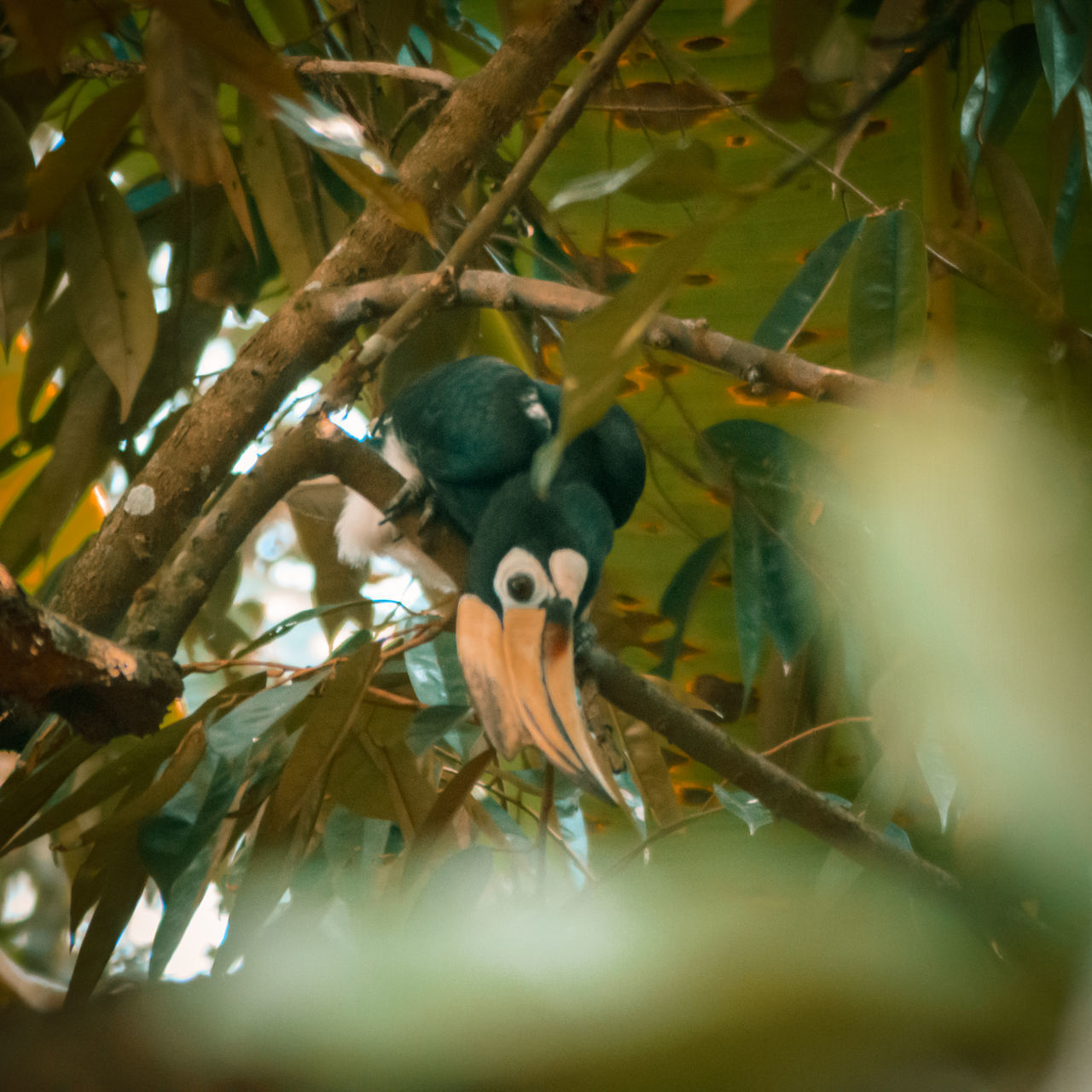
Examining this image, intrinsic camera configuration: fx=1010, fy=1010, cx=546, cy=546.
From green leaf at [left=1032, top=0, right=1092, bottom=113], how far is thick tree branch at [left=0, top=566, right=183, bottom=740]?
604 millimetres

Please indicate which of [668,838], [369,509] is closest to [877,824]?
[668,838]

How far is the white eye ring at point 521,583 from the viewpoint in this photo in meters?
0.70

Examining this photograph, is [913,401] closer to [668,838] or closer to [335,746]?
[335,746]

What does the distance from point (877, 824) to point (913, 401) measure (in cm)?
45

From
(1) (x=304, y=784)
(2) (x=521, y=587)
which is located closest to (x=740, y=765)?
(2) (x=521, y=587)

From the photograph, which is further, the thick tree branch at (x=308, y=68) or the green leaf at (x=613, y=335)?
the thick tree branch at (x=308, y=68)

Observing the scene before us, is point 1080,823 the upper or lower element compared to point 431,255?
lower

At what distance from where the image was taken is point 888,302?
0.58 metres

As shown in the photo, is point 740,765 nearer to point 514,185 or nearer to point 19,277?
point 514,185

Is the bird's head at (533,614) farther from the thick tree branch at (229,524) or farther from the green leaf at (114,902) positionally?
the green leaf at (114,902)

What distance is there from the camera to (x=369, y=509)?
3.26ft

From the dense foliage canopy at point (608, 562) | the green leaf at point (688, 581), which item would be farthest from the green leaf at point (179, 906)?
the green leaf at point (688, 581)

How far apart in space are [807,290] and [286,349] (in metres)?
0.38

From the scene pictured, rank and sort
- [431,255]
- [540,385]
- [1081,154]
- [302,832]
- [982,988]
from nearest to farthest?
1. [982,988]
2. [302,832]
3. [1081,154]
4. [540,385]
5. [431,255]
